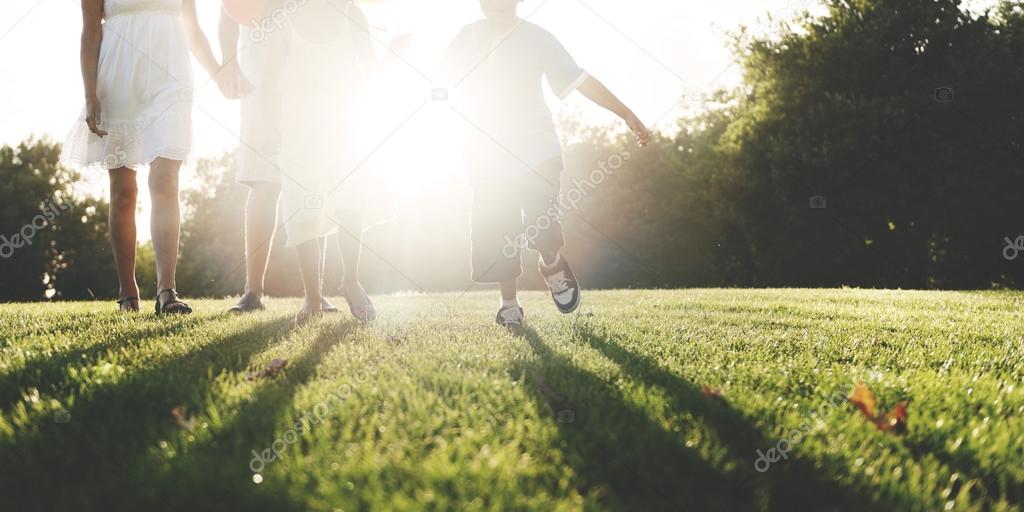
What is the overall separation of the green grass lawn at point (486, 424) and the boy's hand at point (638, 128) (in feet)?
5.21

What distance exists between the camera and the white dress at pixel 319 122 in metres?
4.87

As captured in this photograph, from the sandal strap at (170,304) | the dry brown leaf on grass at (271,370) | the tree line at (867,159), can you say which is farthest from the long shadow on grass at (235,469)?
the tree line at (867,159)

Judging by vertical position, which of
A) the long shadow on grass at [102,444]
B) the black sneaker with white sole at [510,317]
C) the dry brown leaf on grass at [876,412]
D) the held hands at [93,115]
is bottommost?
the long shadow on grass at [102,444]

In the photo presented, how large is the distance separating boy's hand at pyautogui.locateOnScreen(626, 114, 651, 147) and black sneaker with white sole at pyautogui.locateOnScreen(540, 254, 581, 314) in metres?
1.06

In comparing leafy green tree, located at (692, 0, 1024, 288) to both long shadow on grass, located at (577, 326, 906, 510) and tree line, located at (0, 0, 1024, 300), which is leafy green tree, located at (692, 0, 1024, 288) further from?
long shadow on grass, located at (577, 326, 906, 510)

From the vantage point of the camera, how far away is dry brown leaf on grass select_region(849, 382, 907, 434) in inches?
98.7

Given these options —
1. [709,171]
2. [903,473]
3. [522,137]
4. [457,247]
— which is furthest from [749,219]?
[903,473]

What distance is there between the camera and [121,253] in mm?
5289

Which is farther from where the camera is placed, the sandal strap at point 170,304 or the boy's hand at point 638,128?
the sandal strap at point 170,304

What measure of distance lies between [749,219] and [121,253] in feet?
77.1

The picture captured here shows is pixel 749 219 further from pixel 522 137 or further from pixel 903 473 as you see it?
pixel 903 473

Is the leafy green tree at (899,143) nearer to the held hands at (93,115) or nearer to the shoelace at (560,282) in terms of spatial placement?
the shoelace at (560,282)
